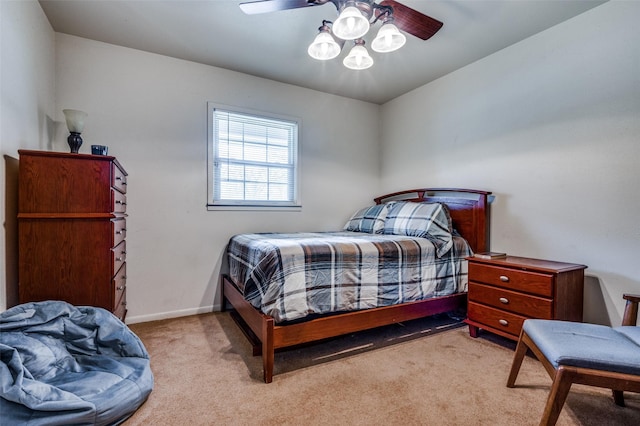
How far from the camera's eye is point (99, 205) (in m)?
1.79

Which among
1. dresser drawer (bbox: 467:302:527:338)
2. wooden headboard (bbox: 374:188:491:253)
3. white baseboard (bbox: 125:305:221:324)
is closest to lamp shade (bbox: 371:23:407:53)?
wooden headboard (bbox: 374:188:491:253)

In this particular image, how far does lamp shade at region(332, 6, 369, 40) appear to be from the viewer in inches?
61.9

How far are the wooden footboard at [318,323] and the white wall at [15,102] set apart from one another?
1.38 meters

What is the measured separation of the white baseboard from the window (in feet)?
3.43

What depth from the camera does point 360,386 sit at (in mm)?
1706

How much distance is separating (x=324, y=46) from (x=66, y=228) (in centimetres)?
190

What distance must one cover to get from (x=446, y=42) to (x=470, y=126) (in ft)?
2.73

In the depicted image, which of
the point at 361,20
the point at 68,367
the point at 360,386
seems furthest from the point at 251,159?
the point at 360,386

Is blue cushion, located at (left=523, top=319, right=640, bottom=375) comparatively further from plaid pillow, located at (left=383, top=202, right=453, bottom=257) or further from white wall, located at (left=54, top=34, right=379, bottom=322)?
white wall, located at (left=54, top=34, right=379, bottom=322)

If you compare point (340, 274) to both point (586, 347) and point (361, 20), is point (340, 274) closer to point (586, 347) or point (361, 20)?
point (586, 347)

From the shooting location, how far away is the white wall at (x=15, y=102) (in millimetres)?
1645

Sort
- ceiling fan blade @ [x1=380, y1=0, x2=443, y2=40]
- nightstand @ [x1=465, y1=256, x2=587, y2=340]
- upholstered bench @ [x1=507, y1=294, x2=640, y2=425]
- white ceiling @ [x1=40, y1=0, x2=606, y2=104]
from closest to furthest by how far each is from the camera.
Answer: upholstered bench @ [x1=507, y1=294, x2=640, y2=425]
ceiling fan blade @ [x1=380, y1=0, x2=443, y2=40]
nightstand @ [x1=465, y1=256, x2=587, y2=340]
white ceiling @ [x1=40, y1=0, x2=606, y2=104]

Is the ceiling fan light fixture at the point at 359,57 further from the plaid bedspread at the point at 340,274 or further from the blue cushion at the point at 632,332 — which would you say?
the blue cushion at the point at 632,332

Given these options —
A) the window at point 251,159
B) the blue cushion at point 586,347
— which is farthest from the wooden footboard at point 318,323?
the window at point 251,159
